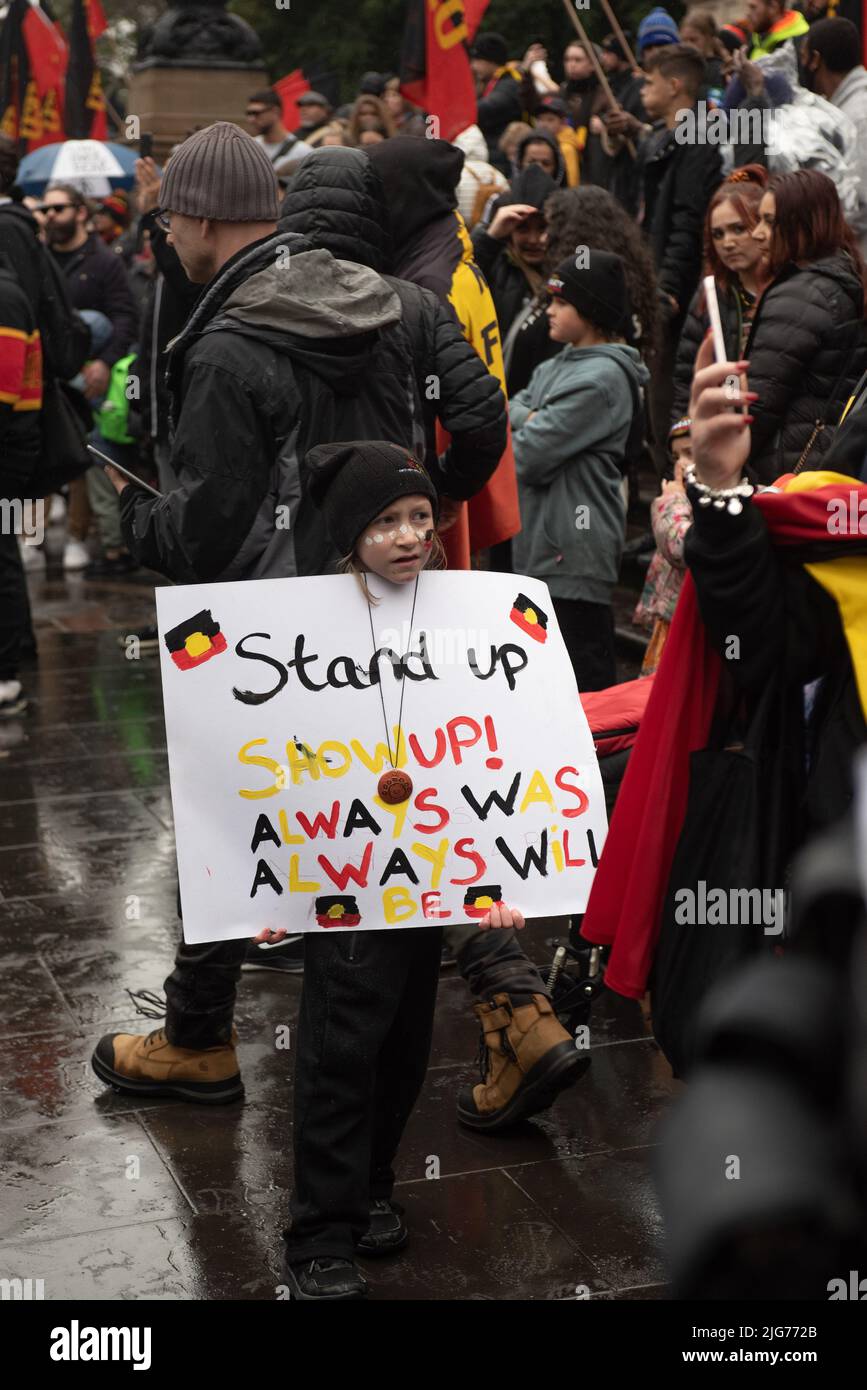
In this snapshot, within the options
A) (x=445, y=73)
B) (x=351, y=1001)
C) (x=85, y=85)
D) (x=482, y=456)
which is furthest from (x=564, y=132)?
(x=351, y=1001)

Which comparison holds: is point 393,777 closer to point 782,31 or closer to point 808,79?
point 808,79

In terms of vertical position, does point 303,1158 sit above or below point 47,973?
above

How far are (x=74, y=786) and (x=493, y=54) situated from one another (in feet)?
29.6

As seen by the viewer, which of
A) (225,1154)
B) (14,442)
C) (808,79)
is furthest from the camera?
(14,442)

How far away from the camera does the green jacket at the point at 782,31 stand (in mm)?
9180

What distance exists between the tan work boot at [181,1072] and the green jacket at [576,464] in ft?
6.58

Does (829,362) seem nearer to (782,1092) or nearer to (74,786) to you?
(74,786)

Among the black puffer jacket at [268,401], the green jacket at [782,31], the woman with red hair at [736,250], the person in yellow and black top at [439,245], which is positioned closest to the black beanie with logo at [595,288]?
the person in yellow and black top at [439,245]

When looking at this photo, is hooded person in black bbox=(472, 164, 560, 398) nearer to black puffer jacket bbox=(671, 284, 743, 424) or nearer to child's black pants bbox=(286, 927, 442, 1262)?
black puffer jacket bbox=(671, 284, 743, 424)

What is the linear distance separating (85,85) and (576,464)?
41.4ft

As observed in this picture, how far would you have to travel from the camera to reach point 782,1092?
1.14 metres

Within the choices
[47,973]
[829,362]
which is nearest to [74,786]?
[47,973]

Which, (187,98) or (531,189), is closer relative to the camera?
(531,189)

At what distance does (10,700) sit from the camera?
832 cm
